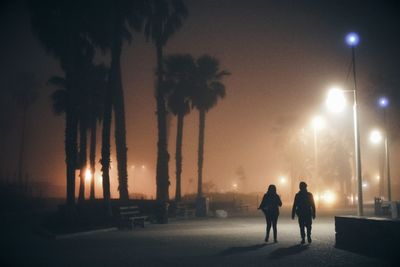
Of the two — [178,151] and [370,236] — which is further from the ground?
[178,151]

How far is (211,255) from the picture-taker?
15.2 m

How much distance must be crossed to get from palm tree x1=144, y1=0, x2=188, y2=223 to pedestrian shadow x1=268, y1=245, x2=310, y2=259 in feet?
80.9

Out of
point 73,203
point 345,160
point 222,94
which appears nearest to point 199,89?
point 222,94

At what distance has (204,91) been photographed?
56281mm

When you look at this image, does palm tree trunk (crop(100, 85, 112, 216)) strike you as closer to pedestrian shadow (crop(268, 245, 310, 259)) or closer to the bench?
the bench

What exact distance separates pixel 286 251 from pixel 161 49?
101 feet

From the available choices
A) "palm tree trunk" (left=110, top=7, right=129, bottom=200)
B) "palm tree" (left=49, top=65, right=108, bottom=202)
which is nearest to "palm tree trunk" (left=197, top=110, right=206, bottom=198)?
"palm tree" (left=49, top=65, right=108, bottom=202)

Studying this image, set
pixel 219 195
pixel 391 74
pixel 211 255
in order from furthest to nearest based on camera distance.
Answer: pixel 219 195 < pixel 391 74 < pixel 211 255

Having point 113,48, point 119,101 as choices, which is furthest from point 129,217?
point 113,48

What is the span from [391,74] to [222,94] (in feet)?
66.2

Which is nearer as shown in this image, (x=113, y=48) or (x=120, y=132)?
(x=113, y=48)

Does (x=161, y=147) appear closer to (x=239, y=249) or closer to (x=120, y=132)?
(x=120, y=132)

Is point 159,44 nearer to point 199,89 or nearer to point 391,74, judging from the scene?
point 199,89

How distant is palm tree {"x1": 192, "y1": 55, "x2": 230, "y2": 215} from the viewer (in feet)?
180
